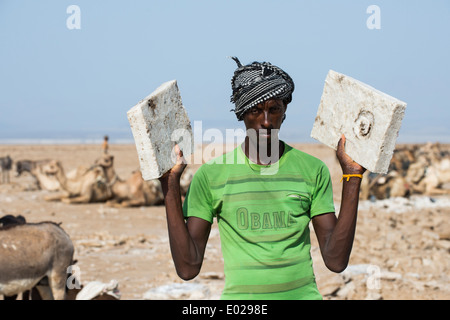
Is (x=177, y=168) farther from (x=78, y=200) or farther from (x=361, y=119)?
(x=78, y=200)

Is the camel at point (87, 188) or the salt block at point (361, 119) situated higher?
the salt block at point (361, 119)

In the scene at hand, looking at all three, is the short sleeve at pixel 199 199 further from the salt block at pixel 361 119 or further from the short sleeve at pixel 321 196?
the salt block at pixel 361 119

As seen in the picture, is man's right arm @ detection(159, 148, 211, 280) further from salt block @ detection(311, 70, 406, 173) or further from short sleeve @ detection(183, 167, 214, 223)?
salt block @ detection(311, 70, 406, 173)

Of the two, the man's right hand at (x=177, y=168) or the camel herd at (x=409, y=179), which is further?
the camel herd at (x=409, y=179)

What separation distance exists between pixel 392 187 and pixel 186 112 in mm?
14904

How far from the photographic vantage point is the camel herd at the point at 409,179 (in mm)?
16656

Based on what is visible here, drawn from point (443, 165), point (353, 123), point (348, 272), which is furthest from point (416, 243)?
point (443, 165)

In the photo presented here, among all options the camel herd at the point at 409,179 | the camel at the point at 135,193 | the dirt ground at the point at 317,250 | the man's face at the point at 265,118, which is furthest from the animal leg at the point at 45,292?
the camel herd at the point at 409,179

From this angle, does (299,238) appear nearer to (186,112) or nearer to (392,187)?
(186,112)

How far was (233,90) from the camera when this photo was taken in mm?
2596

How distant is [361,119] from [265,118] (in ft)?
1.56

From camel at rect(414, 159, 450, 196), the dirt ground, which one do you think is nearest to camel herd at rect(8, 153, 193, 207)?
the dirt ground

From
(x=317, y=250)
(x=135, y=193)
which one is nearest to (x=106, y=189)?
(x=135, y=193)

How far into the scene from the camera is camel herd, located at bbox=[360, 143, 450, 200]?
54.6 feet
